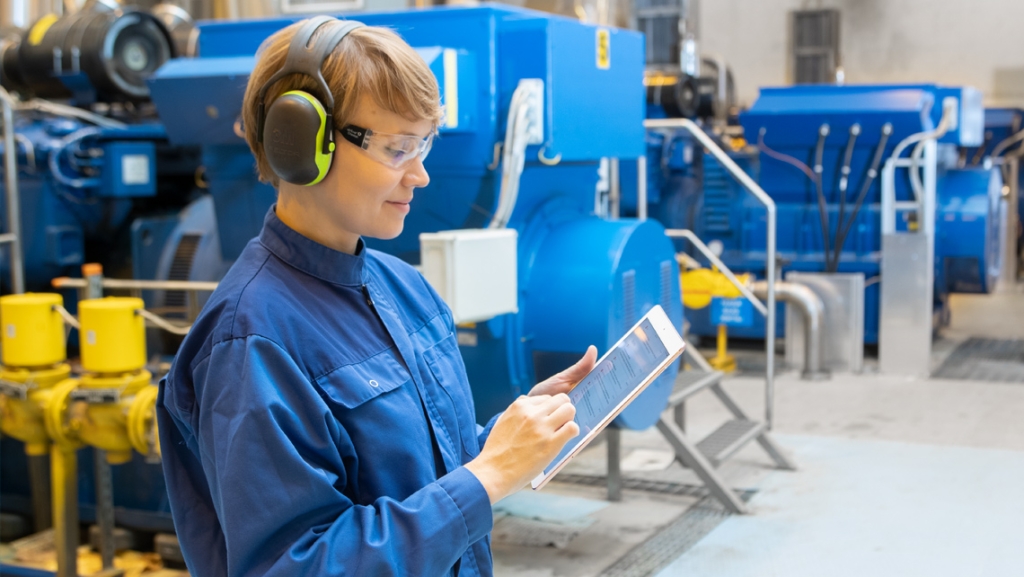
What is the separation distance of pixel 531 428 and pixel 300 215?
1.20ft

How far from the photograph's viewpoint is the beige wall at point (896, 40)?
10.7 meters

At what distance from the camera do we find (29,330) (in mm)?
3566

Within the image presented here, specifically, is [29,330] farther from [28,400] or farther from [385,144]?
[385,144]

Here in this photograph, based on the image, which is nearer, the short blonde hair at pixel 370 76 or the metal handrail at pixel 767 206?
the short blonde hair at pixel 370 76

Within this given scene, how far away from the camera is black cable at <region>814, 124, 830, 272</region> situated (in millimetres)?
6637

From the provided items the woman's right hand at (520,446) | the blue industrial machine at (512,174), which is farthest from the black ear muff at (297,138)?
the blue industrial machine at (512,174)

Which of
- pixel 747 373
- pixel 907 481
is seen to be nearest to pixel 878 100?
pixel 747 373

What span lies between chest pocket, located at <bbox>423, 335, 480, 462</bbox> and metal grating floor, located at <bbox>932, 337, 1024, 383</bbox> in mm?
5514

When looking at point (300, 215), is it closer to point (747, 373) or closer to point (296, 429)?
point (296, 429)

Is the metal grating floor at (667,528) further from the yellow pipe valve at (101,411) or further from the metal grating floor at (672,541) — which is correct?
the yellow pipe valve at (101,411)

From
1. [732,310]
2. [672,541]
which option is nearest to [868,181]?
[732,310]

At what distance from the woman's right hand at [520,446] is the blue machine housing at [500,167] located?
1971mm

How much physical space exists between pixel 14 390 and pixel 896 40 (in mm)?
9881

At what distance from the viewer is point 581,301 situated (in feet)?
10.9
